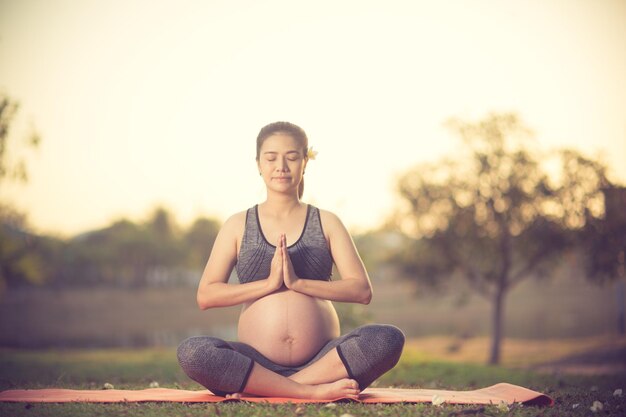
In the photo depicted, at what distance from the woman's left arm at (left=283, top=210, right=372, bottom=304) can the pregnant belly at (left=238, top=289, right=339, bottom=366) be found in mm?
123

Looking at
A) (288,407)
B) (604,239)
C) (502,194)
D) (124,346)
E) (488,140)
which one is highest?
(488,140)

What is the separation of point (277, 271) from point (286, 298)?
226 millimetres

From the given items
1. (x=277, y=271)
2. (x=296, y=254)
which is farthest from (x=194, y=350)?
(x=296, y=254)

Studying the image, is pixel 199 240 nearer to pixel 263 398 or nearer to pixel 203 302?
pixel 203 302

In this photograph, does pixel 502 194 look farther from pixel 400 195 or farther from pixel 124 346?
pixel 124 346

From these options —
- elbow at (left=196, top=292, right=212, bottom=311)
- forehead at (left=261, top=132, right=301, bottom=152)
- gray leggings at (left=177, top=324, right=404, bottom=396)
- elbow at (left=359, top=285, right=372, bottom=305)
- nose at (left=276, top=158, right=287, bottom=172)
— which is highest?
forehead at (left=261, top=132, right=301, bottom=152)

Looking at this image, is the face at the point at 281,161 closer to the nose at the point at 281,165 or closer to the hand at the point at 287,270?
the nose at the point at 281,165

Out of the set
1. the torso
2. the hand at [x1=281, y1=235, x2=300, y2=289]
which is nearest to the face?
the hand at [x1=281, y1=235, x2=300, y2=289]

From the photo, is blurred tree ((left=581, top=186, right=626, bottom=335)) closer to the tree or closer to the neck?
the tree

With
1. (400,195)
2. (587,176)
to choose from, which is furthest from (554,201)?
(400,195)

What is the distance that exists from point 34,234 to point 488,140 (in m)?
43.5

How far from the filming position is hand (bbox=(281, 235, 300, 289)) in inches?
187

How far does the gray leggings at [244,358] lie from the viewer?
4.58 meters

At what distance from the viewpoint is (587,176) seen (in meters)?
17.5
